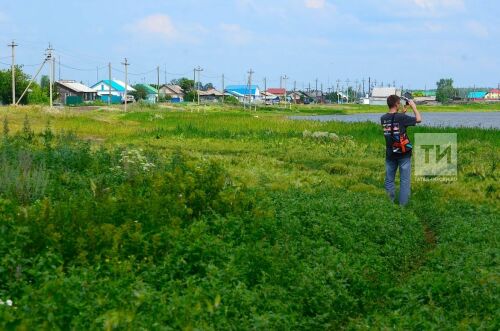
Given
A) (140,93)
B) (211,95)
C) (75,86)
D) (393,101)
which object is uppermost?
(75,86)

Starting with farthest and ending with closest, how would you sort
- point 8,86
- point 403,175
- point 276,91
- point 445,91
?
point 276,91
point 445,91
point 8,86
point 403,175

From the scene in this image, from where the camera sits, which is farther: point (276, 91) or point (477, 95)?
point (276, 91)

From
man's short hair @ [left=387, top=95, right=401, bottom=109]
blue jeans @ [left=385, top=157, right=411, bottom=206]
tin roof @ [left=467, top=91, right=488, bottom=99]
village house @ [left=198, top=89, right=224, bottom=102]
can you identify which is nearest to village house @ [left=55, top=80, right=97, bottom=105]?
village house @ [left=198, top=89, right=224, bottom=102]

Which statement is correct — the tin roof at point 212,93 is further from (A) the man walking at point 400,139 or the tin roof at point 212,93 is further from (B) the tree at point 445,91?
(A) the man walking at point 400,139

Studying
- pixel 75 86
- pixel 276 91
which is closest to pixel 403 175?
pixel 75 86

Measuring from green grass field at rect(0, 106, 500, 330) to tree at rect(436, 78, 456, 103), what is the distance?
138m

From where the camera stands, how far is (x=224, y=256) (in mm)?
7277

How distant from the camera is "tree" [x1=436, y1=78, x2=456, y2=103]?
14688 centimetres

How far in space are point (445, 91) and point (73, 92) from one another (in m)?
84.2

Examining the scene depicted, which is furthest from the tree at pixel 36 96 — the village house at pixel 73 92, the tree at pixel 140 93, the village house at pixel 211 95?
the village house at pixel 211 95

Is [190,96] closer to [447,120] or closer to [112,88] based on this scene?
[112,88]

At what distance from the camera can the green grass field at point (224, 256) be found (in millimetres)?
5641

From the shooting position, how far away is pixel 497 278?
704 cm

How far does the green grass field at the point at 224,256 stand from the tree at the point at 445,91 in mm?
138486
